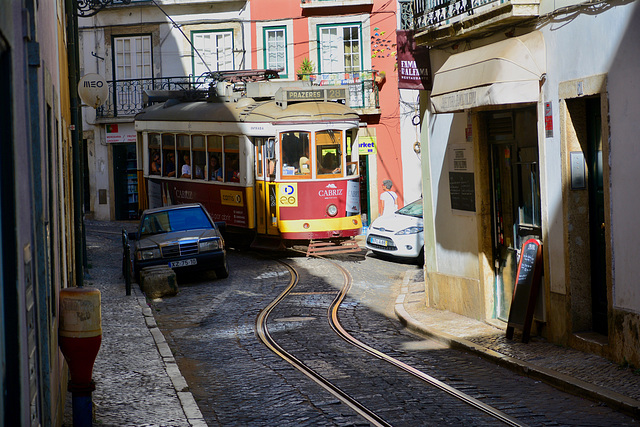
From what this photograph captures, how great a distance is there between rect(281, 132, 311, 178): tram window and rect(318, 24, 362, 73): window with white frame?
10082 mm

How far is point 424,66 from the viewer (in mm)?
12703

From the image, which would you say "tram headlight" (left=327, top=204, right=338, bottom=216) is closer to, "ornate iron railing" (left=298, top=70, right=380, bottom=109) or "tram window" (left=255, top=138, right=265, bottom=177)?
"tram window" (left=255, top=138, right=265, bottom=177)

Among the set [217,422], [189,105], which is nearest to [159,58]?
[189,105]

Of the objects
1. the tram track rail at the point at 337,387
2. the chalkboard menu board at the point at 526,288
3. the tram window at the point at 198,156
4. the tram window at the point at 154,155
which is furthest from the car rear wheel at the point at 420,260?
the tram window at the point at 154,155

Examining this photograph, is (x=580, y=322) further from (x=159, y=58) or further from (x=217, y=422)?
(x=159, y=58)

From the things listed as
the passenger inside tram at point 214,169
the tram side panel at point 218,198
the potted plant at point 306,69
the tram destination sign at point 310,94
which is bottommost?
the tram side panel at point 218,198

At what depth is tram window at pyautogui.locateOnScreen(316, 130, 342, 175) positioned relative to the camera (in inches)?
731

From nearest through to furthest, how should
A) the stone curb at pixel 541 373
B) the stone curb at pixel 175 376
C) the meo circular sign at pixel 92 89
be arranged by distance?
the stone curb at pixel 541 373
the stone curb at pixel 175 376
the meo circular sign at pixel 92 89

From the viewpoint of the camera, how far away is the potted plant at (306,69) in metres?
27.8

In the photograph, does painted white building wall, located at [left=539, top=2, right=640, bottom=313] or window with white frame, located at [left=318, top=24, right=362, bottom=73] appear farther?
window with white frame, located at [left=318, top=24, right=362, bottom=73]

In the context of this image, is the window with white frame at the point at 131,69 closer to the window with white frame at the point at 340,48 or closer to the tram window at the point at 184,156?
the window with white frame at the point at 340,48

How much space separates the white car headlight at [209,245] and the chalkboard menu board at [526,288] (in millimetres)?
7037

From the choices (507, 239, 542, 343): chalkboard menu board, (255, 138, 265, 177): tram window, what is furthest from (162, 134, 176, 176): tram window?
(507, 239, 542, 343): chalkboard menu board

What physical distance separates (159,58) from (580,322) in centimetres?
2291
